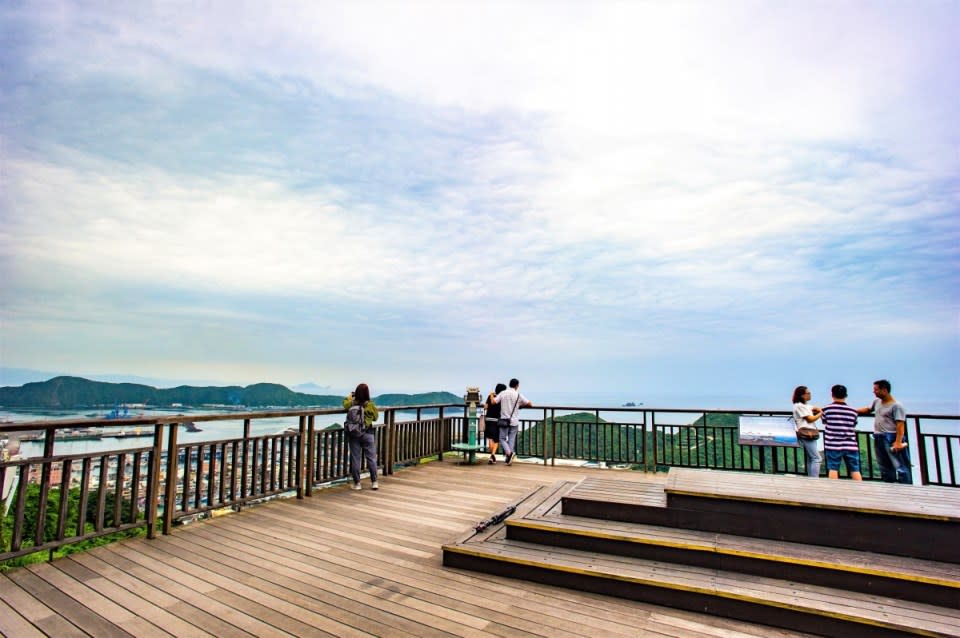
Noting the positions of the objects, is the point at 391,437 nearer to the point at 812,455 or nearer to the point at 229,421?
the point at 229,421

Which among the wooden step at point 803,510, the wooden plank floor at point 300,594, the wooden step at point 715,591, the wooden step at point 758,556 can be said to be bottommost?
the wooden plank floor at point 300,594

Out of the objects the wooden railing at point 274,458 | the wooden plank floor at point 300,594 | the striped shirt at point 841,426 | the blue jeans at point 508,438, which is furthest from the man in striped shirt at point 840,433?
the blue jeans at point 508,438

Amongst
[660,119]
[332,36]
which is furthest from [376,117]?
[660,119]

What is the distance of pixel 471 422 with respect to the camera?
9.16m

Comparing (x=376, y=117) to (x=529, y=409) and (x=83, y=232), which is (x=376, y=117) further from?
(x=529, y=409)

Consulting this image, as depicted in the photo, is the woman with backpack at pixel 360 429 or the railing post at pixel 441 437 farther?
the railing post at pixel 441 437

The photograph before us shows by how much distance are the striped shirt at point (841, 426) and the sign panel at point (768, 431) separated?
50 centimetres

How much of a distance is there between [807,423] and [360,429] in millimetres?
6439

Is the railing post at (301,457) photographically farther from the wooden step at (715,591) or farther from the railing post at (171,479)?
the wooden step at (715,591)

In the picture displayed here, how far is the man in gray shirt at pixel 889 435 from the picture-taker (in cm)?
596

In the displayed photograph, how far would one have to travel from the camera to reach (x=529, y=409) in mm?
9250

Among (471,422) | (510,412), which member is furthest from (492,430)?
(510,412)

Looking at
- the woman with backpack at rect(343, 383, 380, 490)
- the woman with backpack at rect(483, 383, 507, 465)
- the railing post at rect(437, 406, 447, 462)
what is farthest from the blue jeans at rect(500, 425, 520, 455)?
the woman with backpack at rect(343, 383, 380, 490)

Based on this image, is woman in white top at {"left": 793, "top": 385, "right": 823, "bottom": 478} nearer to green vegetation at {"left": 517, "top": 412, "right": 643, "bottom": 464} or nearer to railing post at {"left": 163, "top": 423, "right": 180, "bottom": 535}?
green vegetation at {"left": 517, "top": 412, "right": 643, "bottom": 464}
